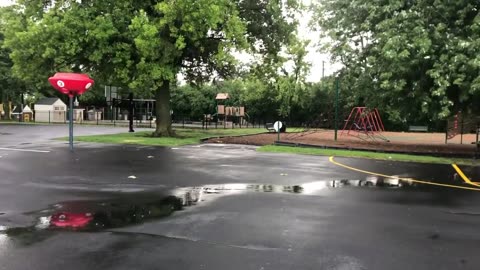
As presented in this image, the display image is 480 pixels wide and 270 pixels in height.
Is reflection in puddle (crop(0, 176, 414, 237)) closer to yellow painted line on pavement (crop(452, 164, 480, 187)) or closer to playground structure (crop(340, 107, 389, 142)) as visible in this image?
yellow painted line on pavement (crop(452, 164, 480, 187))

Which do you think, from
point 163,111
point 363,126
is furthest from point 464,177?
point 163,111

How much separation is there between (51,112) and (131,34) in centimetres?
2979

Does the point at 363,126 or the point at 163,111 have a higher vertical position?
the point at 163,111

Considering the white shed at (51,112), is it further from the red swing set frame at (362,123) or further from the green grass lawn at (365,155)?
the green grass lawn at (365,155)

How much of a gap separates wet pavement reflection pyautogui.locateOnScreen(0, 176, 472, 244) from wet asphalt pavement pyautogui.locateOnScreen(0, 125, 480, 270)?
2cm

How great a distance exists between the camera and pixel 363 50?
2100cm

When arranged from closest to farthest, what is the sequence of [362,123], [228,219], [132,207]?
[228,219]
[132,207]
[362,123]

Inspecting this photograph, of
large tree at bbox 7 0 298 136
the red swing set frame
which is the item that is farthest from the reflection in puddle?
the red swing set frame

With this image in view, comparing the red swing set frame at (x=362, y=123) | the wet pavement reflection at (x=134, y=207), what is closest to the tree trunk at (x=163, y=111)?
the red swing set frame at (x=362, y=123)

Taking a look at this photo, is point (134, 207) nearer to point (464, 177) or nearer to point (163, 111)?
point (464, 177)

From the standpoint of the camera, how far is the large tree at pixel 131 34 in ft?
69.9

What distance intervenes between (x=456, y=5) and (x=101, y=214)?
51.1ft

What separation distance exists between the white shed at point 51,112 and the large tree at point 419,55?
1438 inches

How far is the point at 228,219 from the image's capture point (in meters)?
7.21
